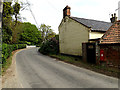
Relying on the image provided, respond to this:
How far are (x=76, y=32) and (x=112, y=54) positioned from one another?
285 inches

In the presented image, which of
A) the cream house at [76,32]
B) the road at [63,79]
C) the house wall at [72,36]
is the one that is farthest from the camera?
the house wall at [72,36]

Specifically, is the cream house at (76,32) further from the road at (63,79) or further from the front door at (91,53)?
the road at (63,79)

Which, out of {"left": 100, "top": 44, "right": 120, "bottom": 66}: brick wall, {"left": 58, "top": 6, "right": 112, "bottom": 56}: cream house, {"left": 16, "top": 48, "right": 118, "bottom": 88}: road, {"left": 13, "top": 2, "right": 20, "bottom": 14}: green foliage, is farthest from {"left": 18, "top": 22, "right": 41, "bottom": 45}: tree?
{"left": 100, "top": 44, "right": 120, "bottom": 66}: brick wall

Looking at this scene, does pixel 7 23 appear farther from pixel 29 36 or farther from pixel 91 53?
pixel 29 36

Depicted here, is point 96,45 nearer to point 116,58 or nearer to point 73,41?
point 116,58

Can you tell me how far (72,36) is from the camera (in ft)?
49.3

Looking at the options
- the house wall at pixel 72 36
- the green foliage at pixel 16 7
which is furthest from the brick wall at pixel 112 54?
the green foliage at pixel 16 7

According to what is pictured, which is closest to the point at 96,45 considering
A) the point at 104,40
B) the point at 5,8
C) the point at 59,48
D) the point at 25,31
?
the point at 104,40

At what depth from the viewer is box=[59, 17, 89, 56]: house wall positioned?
12738mm

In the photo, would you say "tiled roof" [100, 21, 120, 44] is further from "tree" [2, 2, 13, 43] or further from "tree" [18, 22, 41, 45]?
"tree" [18, 22, 41, 45]

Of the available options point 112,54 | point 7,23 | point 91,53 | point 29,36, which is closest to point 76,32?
point 91,53

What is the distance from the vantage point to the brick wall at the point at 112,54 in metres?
7.36

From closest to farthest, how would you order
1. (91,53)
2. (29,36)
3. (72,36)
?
(91,53) → (72,36) → (29,36)

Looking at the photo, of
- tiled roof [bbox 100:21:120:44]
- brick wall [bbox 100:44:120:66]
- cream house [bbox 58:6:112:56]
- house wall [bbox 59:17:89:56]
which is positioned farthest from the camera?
house wall [bbox 59:17:89:56]
